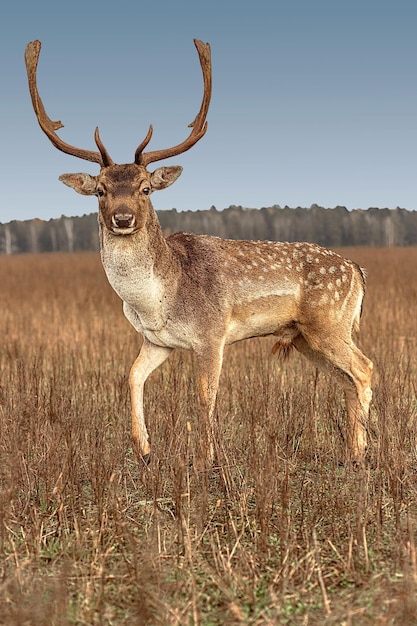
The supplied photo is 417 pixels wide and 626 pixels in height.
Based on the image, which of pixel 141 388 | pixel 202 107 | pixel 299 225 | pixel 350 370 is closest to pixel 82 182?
pixel 202 107

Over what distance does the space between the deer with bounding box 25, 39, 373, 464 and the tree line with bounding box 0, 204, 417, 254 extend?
152ft

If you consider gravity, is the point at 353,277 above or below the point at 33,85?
below

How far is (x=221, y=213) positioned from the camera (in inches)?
2195

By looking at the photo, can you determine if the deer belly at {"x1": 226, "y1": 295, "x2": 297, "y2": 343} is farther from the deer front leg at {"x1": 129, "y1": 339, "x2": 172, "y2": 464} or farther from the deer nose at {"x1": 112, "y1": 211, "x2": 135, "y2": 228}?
the deer nose at {"x1": 112, "y1": 211, "x2": 135, "y2": 228}

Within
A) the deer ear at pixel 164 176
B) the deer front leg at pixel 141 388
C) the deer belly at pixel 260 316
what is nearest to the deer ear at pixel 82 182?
the deer ear at pixel 164 176

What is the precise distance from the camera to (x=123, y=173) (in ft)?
16.1

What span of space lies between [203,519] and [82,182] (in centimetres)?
250

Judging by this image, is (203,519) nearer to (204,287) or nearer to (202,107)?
(204,287)

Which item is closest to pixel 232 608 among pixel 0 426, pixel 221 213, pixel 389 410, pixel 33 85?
pixel 389 410

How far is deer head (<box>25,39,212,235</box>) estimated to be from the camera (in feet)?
15.5

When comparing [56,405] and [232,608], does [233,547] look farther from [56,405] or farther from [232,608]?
[56,405]

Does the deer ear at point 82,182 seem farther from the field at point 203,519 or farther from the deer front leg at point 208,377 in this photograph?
the field at point 203,519

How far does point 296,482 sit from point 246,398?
4.37 ft

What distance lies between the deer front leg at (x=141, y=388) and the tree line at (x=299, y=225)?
46.8 meters
